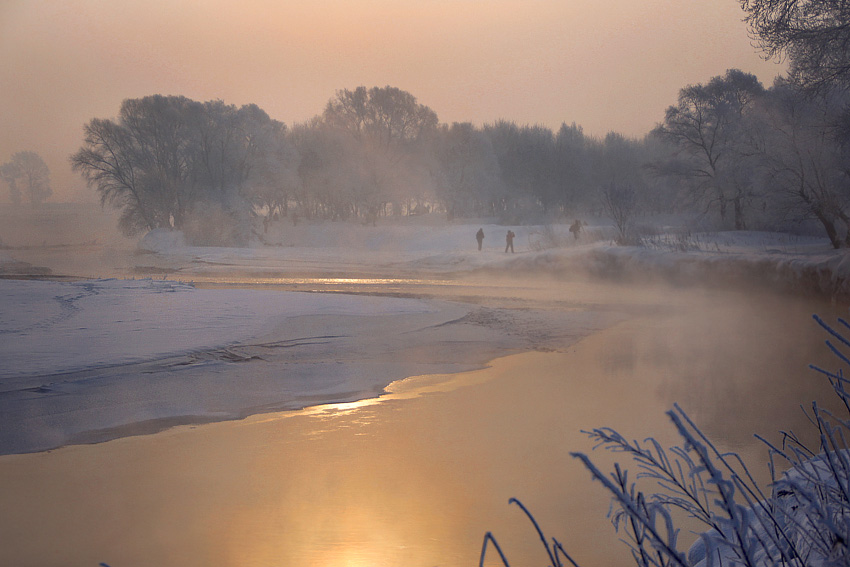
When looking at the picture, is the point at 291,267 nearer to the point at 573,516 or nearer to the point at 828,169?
the point at 828,169

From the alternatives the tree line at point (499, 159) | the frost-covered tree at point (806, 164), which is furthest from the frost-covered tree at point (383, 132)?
the frost-covered tree at point (806, 164)

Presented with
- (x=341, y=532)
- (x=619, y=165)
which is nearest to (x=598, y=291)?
(x=341, y=532)

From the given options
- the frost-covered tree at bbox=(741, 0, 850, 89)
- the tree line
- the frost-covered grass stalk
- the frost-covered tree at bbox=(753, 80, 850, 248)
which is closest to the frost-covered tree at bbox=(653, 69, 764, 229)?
the tree line

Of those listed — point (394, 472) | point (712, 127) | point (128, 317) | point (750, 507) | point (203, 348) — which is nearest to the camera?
point (750, 507)

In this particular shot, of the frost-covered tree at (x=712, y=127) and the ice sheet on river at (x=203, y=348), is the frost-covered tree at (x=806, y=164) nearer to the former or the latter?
the frost-covered tree at (x=712, y=127)

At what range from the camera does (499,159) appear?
68250 mm

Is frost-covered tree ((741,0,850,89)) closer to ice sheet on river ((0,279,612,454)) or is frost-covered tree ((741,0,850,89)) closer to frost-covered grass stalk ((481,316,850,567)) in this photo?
ice sheet on river ((0,279,612,454))

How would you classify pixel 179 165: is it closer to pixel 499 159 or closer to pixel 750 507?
pixel 499 159

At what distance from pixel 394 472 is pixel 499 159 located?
64.8 metres

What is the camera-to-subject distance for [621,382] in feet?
27.8

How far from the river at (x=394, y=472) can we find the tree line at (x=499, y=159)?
10.2 metres

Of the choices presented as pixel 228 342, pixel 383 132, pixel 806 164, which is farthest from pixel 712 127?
pixel 228 342

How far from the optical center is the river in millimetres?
4359

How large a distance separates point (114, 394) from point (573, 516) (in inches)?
209
